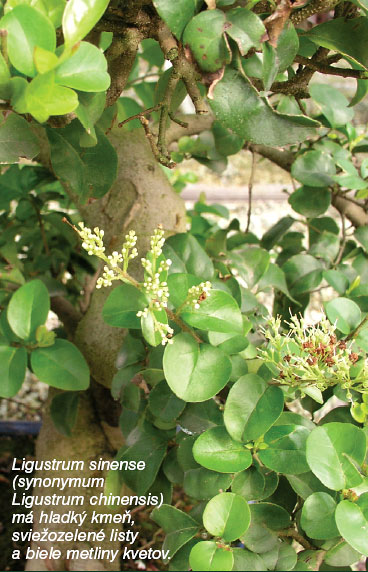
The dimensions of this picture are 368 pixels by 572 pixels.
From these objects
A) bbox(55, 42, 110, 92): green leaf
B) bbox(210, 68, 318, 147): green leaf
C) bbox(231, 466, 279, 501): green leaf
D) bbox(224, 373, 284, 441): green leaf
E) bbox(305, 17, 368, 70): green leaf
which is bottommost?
bbox(231, 466, 279, 501): green leaf

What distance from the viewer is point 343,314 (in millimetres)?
503

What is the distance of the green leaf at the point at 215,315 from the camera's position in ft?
1.36

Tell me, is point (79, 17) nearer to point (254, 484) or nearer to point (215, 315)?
point (215, 315)

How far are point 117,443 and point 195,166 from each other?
1548 mm

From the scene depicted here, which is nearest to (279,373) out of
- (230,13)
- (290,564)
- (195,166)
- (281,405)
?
(281,405)

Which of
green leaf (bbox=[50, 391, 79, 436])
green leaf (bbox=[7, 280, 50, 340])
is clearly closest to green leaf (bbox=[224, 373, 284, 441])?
green leaf (bbox=[7, 280, 50, 340])

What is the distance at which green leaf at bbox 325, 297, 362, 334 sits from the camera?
19.6 inches

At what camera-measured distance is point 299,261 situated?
2.20 feet

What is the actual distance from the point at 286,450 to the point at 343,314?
135 millimetres

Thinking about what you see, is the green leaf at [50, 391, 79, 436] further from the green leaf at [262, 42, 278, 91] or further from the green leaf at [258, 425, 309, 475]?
the green leaf at [262, 42, 278, 91]

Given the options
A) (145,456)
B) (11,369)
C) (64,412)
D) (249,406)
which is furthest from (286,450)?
(64,412)

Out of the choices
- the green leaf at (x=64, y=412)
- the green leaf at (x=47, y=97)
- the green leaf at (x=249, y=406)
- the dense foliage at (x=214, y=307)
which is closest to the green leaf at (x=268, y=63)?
the dense foliage at (x=214, y=307)

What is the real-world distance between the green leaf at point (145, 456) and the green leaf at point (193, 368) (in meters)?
→ 0.15

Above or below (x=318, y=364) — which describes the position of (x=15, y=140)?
above
